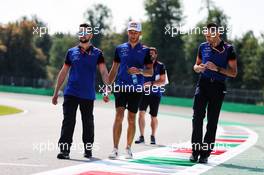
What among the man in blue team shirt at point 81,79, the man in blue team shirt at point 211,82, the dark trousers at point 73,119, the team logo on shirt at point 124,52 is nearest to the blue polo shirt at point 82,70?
the man in blue team shirt at point 81,79

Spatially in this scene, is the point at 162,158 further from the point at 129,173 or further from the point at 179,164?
the point at 129,173

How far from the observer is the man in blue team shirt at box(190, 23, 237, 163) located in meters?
7.72

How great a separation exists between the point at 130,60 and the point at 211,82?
4.19 feet

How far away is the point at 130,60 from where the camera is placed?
7848 millimetres

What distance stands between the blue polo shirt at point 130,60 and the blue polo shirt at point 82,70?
0.34m

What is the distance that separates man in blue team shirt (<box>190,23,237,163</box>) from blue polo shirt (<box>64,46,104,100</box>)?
62.1 inches

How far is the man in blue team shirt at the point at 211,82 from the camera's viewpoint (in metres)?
7.72

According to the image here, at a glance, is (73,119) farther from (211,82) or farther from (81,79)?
(211,82)

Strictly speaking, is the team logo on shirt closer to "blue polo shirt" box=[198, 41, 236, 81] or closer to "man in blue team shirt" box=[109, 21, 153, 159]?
"man in blue team shirt" box=[109, 21, 153, 159]

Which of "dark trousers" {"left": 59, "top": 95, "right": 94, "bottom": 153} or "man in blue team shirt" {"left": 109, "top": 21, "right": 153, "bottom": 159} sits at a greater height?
"man in blue team shirt" {"left": 109, "top": 21, "right": 153, "bottom": 159}

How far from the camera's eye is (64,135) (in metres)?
7.81

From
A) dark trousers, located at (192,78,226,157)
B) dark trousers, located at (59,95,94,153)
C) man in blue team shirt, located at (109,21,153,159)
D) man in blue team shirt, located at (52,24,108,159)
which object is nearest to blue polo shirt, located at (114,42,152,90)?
man in blue team shirt, located at (109,21,153,159)

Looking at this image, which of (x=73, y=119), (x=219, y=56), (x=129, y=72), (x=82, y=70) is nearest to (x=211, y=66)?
(x=219, y=56)

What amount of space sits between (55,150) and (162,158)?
181 cm
